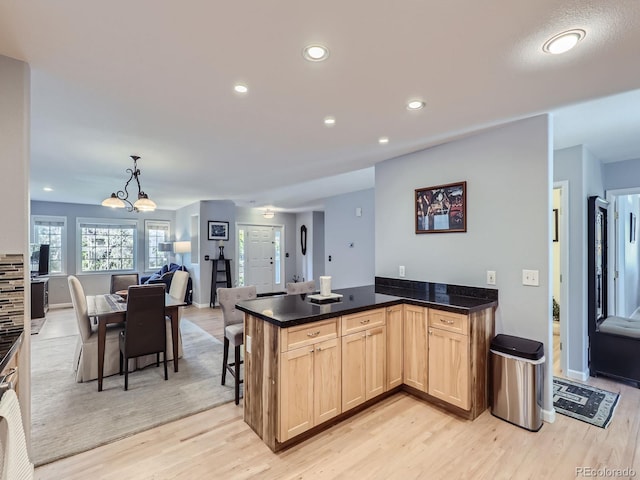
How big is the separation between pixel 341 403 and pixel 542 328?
1765 mm

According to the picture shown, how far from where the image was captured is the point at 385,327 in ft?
9.14

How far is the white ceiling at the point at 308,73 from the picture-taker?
4.60ft

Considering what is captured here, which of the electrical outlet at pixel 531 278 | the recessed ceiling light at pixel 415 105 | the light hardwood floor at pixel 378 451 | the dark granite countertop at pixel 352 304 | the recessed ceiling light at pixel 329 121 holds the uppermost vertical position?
the recessed ceiling light at pixel 329 121

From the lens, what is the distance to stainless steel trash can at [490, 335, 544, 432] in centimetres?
236

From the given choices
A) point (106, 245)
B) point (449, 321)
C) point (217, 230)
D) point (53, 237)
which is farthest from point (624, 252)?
point (53, 237)

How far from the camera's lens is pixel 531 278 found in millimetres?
2586

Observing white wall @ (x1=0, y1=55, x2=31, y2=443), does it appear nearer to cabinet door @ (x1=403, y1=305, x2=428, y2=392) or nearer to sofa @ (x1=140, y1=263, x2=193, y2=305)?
cabinet door @ (x1=403, y1=305, x2=428, y2=392)

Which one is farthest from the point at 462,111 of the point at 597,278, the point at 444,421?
the point at 597,278

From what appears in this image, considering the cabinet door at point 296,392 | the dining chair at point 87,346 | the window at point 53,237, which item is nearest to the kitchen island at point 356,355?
the cabinet door at point 296,392

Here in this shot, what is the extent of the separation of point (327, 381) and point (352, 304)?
0.65 metres

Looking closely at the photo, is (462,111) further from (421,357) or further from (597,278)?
(597,278)

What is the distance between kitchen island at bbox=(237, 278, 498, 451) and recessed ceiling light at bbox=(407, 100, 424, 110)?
161 cm

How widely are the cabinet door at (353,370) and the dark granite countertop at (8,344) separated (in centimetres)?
193

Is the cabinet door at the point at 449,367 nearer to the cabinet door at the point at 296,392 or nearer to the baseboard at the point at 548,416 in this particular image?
the baseboard at the point at 548,416
